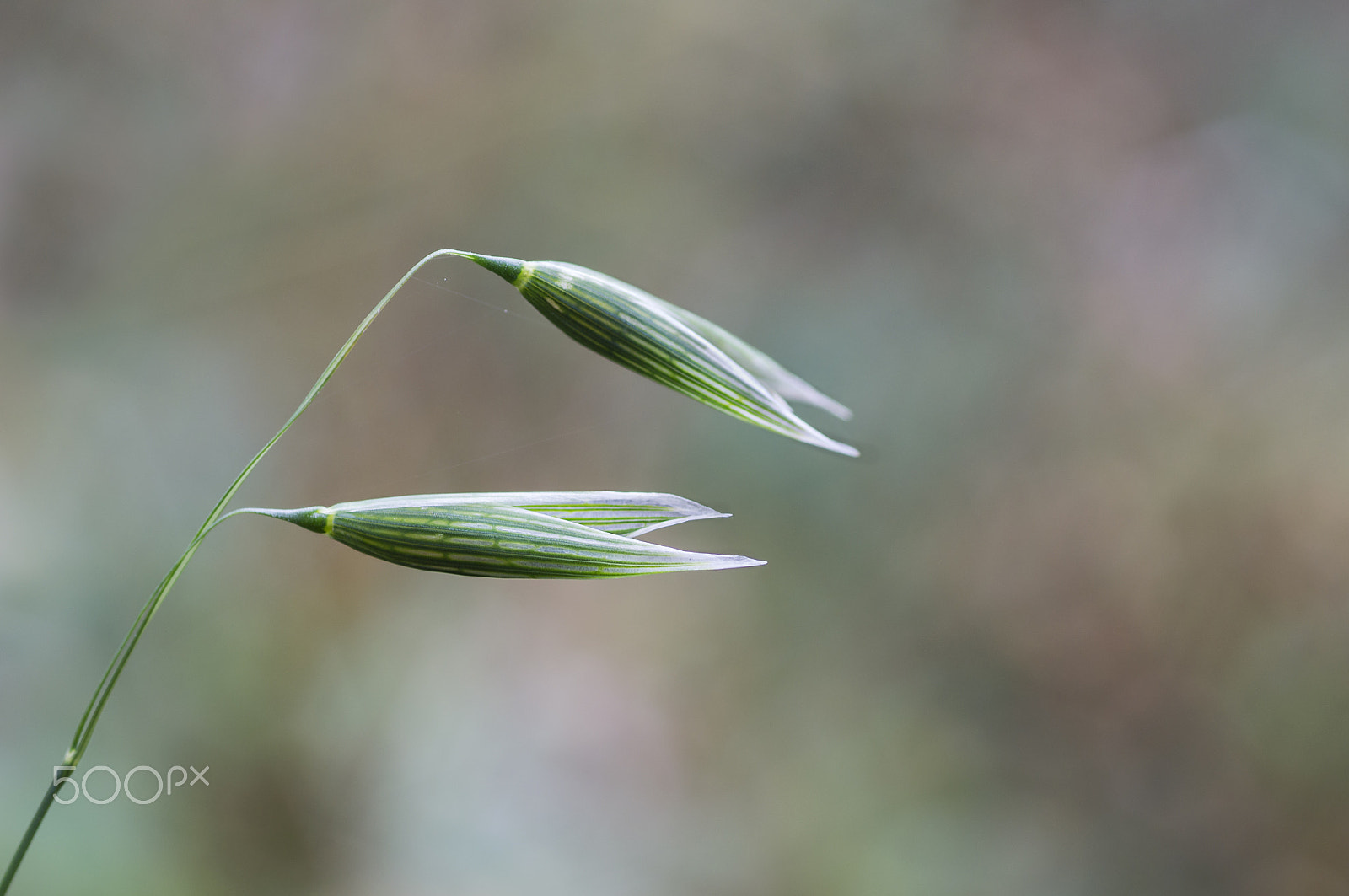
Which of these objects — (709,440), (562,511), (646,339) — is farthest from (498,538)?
(709,440)

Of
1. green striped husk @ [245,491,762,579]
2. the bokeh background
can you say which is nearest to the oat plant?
green striped husk @ [245,491,762,579]

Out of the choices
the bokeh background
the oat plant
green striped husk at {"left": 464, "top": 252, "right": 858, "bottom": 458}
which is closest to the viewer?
the oat plant

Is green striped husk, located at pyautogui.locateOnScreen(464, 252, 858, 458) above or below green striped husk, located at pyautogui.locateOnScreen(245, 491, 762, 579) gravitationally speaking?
above

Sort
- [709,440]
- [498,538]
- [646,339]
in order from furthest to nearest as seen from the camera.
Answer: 1. [709,440]
2. [646,339]
3. [498,538]

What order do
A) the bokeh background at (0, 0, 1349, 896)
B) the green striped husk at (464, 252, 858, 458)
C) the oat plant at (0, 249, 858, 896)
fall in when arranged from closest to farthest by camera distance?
the oat plant at (0, 249, 858, 896) → the green striped husk at (464, 252, 858, 458) → the bokeh background at (0, 0, 1349, 896)

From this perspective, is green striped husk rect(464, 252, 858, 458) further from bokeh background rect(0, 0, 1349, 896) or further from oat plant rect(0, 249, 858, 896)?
bokeh background rect(0, 0, 1349, 896)

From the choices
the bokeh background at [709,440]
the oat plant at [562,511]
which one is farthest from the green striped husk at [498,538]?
the bokeh background at [709,440]

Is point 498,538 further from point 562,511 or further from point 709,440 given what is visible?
point 709,440

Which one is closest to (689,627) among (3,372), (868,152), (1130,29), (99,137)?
(868,152)

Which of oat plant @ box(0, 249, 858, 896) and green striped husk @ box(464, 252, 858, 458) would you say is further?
green striped husk @ box(464, 252, 858, 458)
